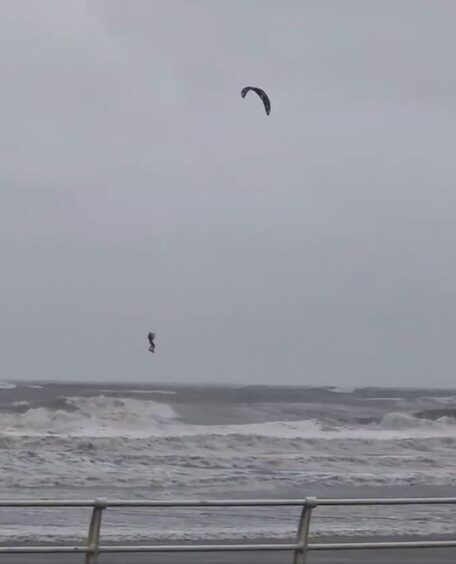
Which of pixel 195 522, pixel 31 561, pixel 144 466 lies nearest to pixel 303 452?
pixel 144 466

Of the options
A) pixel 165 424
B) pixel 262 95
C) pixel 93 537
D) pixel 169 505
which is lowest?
pixel 93 537

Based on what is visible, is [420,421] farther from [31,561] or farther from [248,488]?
[31,561]

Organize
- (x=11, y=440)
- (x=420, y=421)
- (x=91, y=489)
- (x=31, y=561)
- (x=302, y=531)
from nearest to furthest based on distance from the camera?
(x=302, y=531), (x=31, y=561), (x=91, y=489), (x=11, y=440), (x=420, y=421)

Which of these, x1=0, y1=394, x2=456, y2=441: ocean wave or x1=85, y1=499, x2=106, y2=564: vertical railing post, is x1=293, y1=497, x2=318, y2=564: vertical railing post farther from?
x1=0, y1=394, x2=456, y2=441: ocean wave

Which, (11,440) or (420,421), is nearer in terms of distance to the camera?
(11,440)

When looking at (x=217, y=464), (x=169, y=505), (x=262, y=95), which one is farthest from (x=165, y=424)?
(x=169, y=505)

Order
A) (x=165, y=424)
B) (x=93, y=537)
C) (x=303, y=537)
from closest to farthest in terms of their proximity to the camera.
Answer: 1. (x=93, y=537)
2. (x=303, y=537)
3. (x=165, y=424)

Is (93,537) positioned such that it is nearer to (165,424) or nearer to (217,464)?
(217,464)

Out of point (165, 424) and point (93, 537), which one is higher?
point (165, 424)

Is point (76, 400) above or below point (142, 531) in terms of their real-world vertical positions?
above

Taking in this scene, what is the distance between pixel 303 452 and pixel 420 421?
15.2m

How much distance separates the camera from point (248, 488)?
22500mm

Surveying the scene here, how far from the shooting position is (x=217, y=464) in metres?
29.6

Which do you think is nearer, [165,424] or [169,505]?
[169,505]
